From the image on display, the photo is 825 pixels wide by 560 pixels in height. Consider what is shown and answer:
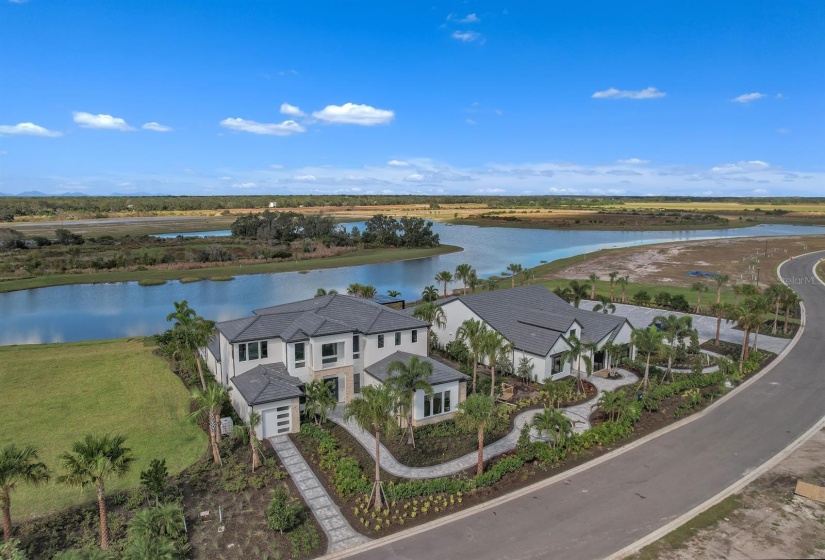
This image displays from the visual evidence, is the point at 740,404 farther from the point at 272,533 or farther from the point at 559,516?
the point at 272,533

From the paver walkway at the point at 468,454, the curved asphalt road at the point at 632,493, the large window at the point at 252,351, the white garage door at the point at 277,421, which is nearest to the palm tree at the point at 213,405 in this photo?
the white garage door at the point at 277,421

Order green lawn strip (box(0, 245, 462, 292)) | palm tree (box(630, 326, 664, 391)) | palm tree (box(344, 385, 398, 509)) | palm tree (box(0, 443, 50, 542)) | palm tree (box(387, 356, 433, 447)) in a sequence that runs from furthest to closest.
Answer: green lawn strip (box(0, 245, 462, 292)) → palm tree (box(630, 326, 664, 391)) → palm tree (box(387, 356, 433, 447)) → palm tree (box(344, 385, 398, 509)) → palm tree (box(0, 443, 50, 542))

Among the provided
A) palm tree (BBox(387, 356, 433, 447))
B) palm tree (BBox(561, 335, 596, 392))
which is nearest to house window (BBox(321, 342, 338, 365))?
palm tree (BBox(387, 356, 433, 447))

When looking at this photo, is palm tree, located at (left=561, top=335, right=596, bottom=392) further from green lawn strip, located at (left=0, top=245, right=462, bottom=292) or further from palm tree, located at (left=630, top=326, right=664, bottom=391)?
green lawn strip, located at (left=0, top=245, right=462, bottom=292)

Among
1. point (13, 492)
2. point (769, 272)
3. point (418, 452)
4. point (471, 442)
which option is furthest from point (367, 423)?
point (769, 272)

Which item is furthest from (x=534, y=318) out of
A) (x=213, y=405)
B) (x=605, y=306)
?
(x=213, y=405)

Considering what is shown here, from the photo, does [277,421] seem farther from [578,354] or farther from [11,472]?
[578,354]

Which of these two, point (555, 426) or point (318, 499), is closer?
point (318, 499)
